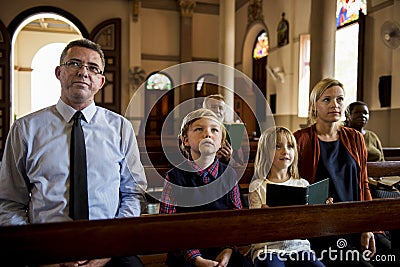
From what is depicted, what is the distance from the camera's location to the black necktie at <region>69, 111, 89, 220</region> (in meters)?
1.58

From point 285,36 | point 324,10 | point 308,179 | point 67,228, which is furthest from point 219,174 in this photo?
point 285,36

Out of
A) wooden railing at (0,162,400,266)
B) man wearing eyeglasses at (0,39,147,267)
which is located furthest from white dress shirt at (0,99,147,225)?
wooden railing at (0,162,400,266)

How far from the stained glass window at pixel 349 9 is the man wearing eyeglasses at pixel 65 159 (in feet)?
23.1

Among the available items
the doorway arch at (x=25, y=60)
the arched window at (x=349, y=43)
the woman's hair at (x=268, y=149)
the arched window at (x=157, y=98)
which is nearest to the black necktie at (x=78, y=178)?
the woman's hair at (x=268, y=149)

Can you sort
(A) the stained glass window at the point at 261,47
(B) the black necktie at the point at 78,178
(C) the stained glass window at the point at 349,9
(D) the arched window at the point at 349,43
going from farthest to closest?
(A) the stained glass window at the point at 261,47 < (D) the arched window at the point at 349,43 < (C) the stained glass window at the point at 349,9 < (B) the black necktie at the point at 78,178

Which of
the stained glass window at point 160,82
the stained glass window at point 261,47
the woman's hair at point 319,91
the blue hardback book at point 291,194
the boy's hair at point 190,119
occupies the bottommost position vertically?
the blue hardback book at point 291,194

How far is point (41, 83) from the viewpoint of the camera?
639 inches

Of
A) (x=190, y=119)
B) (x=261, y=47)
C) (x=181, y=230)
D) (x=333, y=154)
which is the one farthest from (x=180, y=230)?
(x=261, y=47)

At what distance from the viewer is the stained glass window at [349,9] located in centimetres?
745

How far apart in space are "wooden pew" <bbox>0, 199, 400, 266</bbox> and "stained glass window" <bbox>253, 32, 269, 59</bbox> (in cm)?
1040

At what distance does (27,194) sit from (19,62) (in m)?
15.5

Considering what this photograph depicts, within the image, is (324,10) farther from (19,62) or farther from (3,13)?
(19,62)

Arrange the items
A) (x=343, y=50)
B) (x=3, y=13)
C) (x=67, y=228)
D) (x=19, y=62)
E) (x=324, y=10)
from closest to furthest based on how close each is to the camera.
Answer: (x=67, y=228), (x=324, y=10), (x=343, y=50), (x=3, y=13), (x=19, y=62)

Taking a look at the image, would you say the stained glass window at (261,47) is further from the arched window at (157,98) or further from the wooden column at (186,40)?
the arched window at (157,98)
